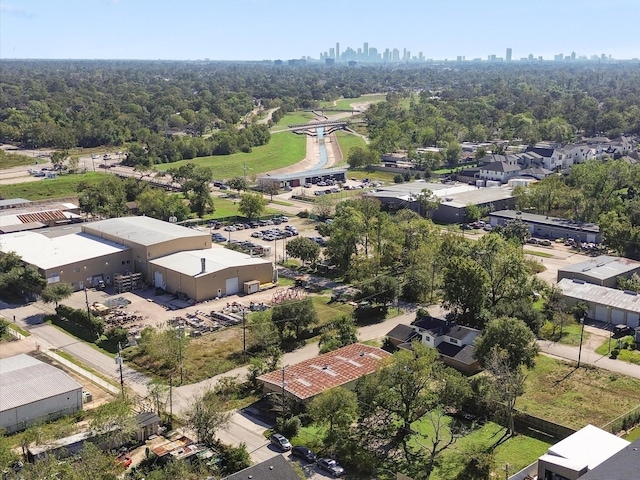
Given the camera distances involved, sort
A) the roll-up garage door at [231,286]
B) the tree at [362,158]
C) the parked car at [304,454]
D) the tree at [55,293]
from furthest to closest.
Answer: the tree at [362,158]
the roll-up garage door at [231,286]
the tree at [55,293]
the parked car at [304,454]

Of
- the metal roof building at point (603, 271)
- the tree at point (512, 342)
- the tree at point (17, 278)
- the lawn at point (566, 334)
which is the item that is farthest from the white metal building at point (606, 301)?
the tree at point (17, 278)

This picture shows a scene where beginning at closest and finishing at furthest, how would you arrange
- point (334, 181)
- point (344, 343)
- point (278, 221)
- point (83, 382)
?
point (83, 382) → point (344, 343) → point (278, 221) → point (334, 181)

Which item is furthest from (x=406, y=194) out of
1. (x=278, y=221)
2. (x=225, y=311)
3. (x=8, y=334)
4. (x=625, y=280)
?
(x=8, y=334)

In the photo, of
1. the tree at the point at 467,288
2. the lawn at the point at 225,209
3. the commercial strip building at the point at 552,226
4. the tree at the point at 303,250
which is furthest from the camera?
the lawn at the point at 225,209

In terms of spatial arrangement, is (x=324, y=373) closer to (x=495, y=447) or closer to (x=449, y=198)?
(x=495, y=447)

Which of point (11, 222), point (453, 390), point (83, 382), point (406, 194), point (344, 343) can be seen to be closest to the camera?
point (453, 390)

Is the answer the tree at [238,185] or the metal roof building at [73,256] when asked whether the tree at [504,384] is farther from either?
the tree at [238,185]

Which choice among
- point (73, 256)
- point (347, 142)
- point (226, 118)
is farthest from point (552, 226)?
point (226, 118)

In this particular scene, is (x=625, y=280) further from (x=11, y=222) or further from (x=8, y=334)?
(x=11, y=222)
